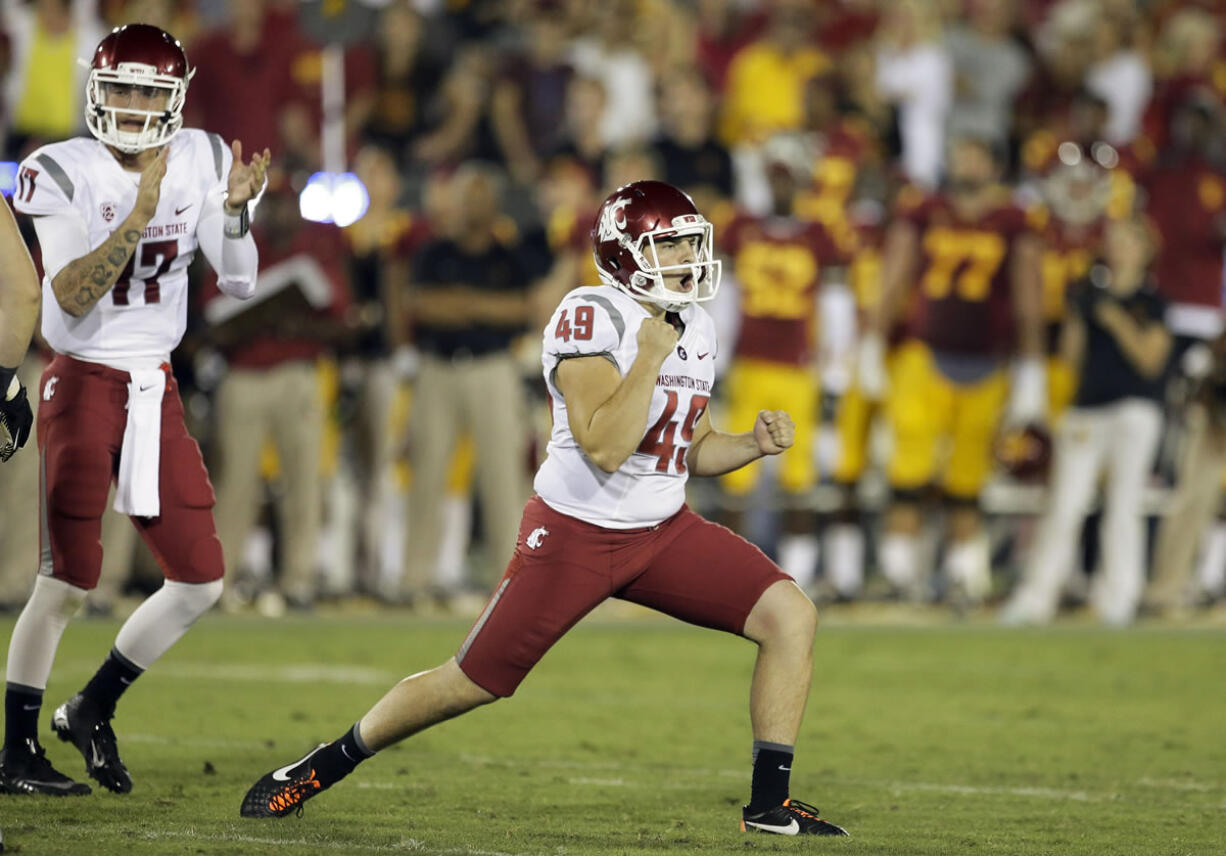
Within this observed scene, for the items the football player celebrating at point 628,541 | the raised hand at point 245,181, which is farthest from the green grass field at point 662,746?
the raised hand at point 245,181

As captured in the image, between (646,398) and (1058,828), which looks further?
(1058,828)

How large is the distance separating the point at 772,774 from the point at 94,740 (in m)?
1.98

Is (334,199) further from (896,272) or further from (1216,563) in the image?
(1216,563)

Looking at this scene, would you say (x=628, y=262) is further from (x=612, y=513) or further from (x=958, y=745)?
(x=958, y=745)

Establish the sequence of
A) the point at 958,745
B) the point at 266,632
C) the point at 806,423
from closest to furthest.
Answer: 1. the point at 958,745
2. the point at 266,632
3. the point at 806,423

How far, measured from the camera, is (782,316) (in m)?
11.4

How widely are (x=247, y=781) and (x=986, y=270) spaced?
21.6 feet

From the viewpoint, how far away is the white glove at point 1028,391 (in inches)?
445

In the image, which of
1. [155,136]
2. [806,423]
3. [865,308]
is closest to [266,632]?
[806,423]

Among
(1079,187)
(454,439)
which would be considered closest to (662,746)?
(454,439)

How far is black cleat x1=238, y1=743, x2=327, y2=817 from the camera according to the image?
5.20 meters

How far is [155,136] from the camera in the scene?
5.75 m

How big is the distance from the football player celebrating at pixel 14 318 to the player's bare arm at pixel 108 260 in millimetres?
793

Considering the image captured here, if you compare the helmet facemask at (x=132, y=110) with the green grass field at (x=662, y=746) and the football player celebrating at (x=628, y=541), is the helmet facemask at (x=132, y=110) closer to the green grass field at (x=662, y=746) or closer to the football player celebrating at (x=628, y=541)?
the football player celebrating at (x=628, y=541)
